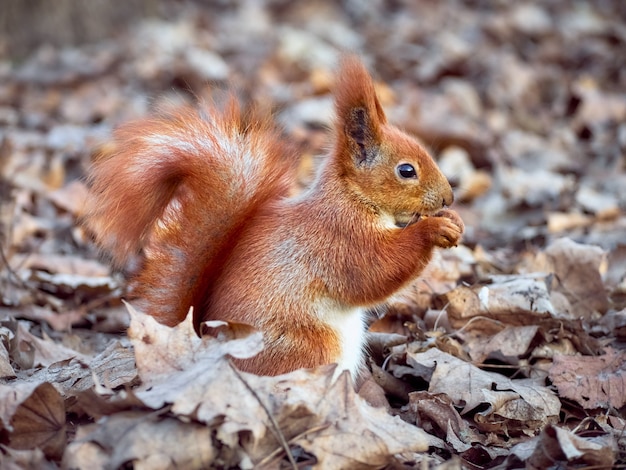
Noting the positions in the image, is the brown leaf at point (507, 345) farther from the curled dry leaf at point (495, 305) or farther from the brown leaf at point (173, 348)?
the brown leaf at point (173, 348)

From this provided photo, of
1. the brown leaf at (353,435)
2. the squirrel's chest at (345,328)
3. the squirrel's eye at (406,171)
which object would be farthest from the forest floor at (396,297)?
the squirrel's eye at (406,171)

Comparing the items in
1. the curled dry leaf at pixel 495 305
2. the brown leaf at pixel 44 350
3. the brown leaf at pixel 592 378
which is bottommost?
the brown leaf at pixel 44 350

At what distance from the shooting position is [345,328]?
7.14 feet

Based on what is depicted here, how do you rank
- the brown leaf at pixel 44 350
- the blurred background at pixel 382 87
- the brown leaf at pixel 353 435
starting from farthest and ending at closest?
the blurred background at pixel 382 87 → the brown leaf at pixel 44 350 → the brown leaf at pixel 353 435

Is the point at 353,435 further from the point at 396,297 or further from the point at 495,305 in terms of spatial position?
the point at 495,305

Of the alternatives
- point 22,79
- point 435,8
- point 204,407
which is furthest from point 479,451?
point 435,8

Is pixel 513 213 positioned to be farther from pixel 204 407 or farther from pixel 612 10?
pixel 612 10

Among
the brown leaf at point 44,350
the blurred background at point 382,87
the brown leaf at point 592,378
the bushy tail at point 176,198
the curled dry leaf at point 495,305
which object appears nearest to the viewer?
the bushy tail at point 176,198

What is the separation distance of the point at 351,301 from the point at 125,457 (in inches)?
31.0

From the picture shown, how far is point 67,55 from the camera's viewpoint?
20.4 ft

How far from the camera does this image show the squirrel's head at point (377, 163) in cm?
228

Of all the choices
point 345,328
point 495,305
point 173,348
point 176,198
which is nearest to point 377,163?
point 345,328

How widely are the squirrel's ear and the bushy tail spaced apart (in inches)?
10.3

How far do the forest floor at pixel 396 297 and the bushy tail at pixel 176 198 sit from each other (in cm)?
25
